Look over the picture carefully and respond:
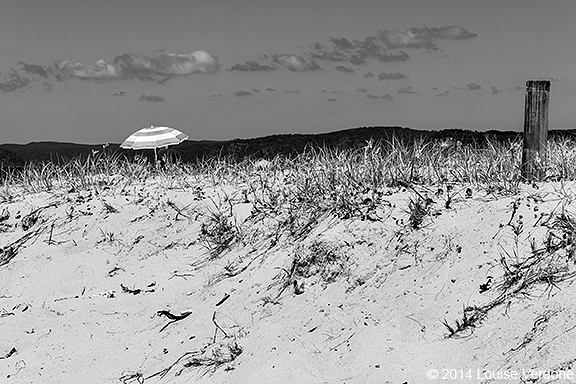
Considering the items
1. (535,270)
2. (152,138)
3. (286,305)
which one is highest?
(152,138)

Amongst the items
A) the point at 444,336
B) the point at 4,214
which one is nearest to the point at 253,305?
the point at 444,336

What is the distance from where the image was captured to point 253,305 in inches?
247

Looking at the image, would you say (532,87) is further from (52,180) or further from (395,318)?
(52,180)

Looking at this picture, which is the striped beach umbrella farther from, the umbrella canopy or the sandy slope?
the sandy slope

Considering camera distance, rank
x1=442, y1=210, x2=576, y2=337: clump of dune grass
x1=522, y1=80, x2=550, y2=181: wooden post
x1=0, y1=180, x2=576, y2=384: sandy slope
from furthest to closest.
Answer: x1=522, y1=80, x2=550, y2=181: wooden post
x1=442, y1=210, x2=576, y2=337: clump of dune grass
x1=0, y1=180, x2=576, y2=384: sandy slope

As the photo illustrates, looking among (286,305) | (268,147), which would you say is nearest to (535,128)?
(286,305)

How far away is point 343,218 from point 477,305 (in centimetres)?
198

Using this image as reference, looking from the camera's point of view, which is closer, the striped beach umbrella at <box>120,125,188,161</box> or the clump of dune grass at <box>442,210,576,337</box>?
the clump of dune grass at <box>442,210,576,337</box>

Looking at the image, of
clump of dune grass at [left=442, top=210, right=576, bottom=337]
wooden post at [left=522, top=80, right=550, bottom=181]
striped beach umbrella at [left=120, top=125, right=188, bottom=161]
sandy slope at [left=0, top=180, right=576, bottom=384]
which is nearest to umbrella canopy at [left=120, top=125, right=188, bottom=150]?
striped beach umbrella at [left=120, top=125, right=188, bottom=161]

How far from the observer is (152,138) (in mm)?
12273

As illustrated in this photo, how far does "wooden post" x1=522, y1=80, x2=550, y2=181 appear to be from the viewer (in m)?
6.87

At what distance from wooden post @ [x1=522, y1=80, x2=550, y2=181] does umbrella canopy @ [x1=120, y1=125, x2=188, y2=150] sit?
6877 mm

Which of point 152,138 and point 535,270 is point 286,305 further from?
point 152,138

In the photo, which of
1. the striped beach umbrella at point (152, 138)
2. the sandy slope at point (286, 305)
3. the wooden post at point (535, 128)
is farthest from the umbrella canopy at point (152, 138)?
the wooden post at point (535, 128)
